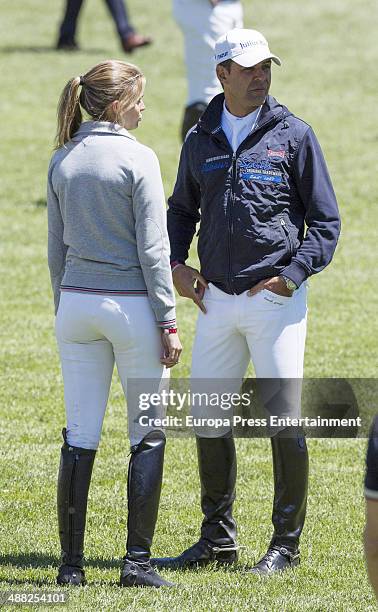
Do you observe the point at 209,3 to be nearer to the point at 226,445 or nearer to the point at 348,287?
the point at 348,287

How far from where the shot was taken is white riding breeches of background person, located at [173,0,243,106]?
39.5 feet

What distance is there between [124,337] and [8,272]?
6.40 metres

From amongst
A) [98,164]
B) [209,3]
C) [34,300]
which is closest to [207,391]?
[98,164]

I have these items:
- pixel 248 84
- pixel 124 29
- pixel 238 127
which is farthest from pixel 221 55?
pixel 124 29

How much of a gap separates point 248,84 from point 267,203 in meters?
0.52

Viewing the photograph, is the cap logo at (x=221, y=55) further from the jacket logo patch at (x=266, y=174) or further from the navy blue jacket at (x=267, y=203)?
the jacket logo patch at (x=266, y=174)

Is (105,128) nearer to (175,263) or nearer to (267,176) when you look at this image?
(267,176)

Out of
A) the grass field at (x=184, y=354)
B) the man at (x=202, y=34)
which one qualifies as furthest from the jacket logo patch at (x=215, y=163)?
the man at (x=202, y=34)

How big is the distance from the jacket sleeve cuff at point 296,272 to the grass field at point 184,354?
4.14 ft

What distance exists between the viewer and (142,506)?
5.11m

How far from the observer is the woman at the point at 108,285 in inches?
195

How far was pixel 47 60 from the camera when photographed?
19469 millimetres

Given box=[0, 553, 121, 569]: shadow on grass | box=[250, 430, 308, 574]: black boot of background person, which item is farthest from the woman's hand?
box=[0, 553, 121, 569]: shadow on grass

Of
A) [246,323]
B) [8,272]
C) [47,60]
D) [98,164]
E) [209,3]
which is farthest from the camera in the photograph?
[47,60]
